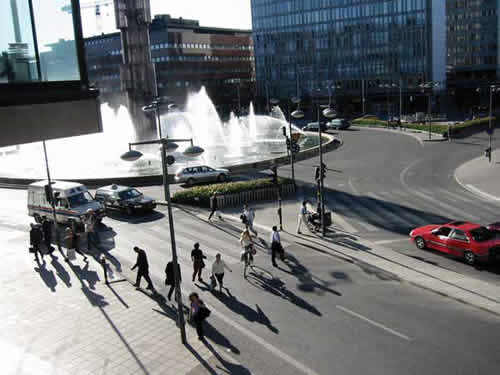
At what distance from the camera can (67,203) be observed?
77.5 ft

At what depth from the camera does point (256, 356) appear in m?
11.3

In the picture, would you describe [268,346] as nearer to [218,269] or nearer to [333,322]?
[333,322]

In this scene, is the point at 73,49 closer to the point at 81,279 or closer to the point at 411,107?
the point at 81,279

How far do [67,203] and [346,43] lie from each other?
9081 centimetres

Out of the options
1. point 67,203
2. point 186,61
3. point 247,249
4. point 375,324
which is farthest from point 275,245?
point 186,61

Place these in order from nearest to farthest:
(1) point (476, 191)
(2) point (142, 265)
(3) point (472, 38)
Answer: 1. (2) point (142, 265)
2. (1) point (476, 191)
3. (3) point (472, 38)

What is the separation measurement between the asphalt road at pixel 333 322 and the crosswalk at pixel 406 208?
5.74 m

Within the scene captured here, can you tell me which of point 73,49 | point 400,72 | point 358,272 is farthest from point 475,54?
point 73,49

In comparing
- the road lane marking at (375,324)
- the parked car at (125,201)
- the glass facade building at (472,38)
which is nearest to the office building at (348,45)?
the glass facade building at (472,38)

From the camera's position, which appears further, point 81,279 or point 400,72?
point 400,72

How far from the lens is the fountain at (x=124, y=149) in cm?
4225

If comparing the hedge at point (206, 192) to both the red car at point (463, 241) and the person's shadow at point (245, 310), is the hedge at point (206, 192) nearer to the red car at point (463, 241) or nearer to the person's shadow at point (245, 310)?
the red car at point (463, 241)

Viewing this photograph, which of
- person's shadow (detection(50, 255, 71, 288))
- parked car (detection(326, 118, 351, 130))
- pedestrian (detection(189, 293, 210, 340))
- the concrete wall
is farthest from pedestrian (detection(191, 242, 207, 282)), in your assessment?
parked car (detection(326, 118, 351, 130))

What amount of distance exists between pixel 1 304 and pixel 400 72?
95.7 m
